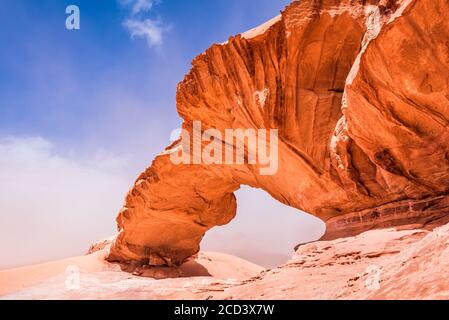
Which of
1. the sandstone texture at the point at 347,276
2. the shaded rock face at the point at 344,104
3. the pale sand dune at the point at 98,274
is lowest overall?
the pale sand dune at the point at 98,274

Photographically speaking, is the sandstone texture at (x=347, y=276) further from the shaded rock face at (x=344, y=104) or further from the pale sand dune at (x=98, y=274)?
the shaded rock face at (x=344, y=104)

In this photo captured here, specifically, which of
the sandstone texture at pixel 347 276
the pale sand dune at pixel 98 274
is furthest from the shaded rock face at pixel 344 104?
the pale sand dune at pixel 98 274

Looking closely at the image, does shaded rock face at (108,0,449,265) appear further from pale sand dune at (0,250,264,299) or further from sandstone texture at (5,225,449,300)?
pale sand dune at (0,250,264,299)

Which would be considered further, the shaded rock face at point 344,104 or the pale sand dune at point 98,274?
the pale sand dune at point 98,274

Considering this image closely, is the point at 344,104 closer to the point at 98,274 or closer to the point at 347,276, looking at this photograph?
the point at 347,276

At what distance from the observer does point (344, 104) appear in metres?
6.07

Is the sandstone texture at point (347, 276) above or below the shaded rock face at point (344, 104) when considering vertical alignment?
below

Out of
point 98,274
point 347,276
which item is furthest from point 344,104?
point 98,274

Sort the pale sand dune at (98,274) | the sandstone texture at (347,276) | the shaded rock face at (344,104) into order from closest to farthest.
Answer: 1. the sandstone texture at (347,276)
2. the shaded rock face at (344,104)
3. the pale sand dune at (98,274)

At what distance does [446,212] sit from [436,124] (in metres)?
1.27

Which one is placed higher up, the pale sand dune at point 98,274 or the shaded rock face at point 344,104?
the shaded rock face at point 344,104

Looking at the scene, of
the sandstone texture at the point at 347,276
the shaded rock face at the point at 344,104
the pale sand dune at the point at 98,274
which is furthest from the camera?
the pale sand dune at the point at 98,274

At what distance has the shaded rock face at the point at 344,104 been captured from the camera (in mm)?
5094

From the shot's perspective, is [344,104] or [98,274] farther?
[98,274]
